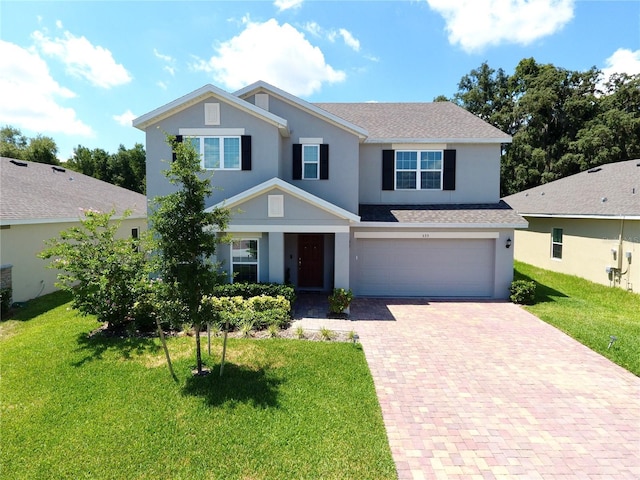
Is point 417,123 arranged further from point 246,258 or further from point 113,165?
point 113,165

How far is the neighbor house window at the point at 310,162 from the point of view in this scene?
44.3ft

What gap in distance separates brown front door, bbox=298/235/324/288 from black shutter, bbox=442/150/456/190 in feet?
19.6

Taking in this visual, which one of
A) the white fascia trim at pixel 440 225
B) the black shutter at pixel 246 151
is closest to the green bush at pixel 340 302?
the white fascia trim at pixel 440 225

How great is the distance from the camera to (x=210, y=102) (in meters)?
12.3

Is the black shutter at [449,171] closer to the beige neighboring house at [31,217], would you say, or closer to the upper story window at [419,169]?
the upper story window at [419,169]

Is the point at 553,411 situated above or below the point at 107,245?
below

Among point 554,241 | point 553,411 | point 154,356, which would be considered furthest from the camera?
point 554,241

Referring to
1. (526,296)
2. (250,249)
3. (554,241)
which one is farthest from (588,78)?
(250,249)

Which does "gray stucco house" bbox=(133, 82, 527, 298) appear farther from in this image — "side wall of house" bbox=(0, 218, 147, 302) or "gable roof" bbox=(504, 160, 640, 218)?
"side wall of house" bbox=(0, 218, 147, 302)

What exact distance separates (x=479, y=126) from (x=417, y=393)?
1330 centimetres

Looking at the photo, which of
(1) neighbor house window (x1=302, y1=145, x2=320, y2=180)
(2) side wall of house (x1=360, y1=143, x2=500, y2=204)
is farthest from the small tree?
(2) side wall of house (x1=360, y1=143, x2=500, y2=204)

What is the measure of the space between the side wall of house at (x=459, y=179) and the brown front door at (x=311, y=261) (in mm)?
3047

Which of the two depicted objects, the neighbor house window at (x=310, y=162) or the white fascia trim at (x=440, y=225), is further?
the neighbor house window at (x=310, y=162)

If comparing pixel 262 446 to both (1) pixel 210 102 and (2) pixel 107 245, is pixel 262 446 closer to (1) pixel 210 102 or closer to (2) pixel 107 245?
(2) pixel 107 245
